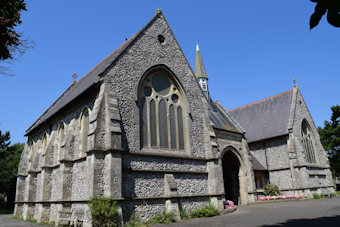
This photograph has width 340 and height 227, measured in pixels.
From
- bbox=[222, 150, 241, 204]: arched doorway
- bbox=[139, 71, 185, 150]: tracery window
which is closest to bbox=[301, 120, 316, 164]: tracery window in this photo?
bbox=[222, 150, 241, 204]: arched doorway

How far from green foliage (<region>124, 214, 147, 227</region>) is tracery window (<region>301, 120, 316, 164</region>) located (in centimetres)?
2327

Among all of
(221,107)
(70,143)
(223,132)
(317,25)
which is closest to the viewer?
(317,25)

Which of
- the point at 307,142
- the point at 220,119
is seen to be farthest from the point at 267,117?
the point at 220,119

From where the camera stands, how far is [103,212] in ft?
37.7

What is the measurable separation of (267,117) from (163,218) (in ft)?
75.7

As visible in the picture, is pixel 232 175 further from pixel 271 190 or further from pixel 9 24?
pixel 9 24

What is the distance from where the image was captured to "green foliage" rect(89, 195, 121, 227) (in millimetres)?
11570

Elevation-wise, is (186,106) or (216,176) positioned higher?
(186,106)

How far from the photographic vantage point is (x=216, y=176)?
17.7 metres

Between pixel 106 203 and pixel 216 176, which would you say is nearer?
pixel 106 203

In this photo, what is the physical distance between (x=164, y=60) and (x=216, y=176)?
8.37 meters

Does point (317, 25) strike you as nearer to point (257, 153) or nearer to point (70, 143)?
point (70, 143)

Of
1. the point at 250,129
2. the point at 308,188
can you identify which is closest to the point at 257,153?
the point at 250,129

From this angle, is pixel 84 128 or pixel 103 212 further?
pixel 84 128
